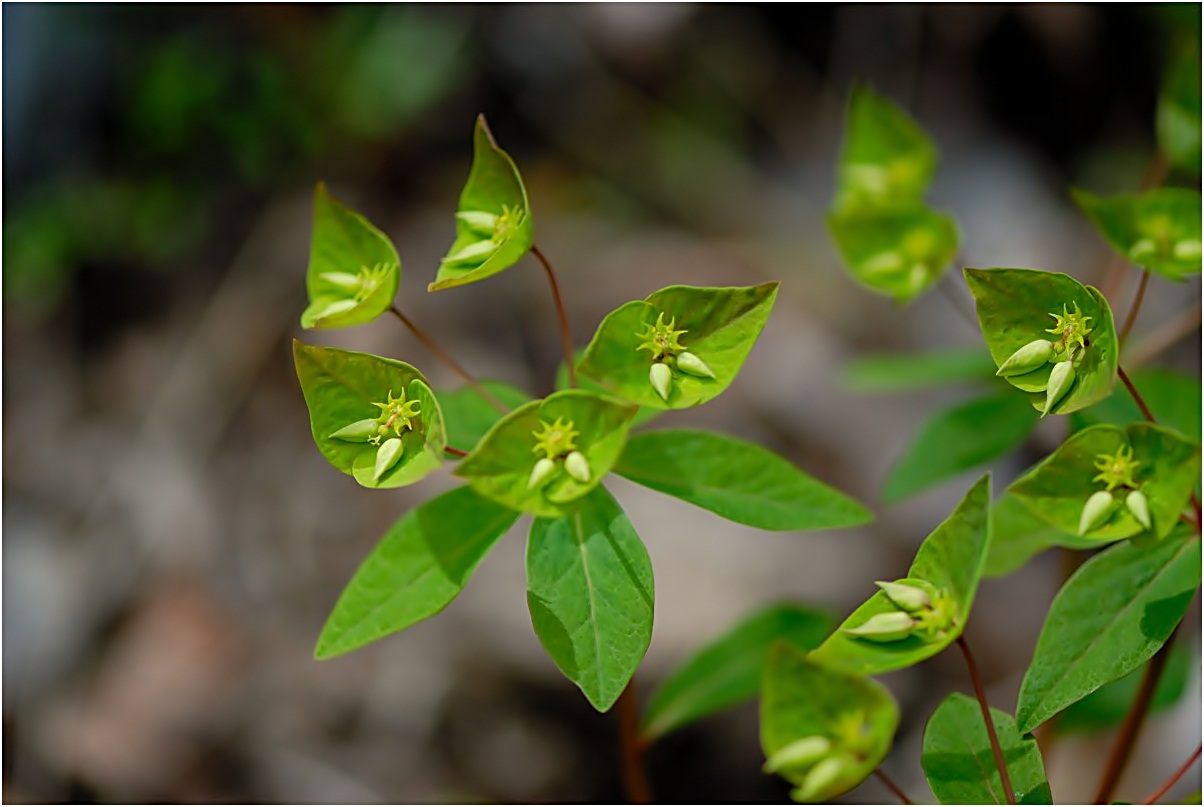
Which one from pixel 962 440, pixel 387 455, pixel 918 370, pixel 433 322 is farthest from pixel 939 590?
pixel 433 322

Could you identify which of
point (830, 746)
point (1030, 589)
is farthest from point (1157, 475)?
point (1030, 589)

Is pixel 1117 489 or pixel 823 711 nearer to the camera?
pixel 823 711

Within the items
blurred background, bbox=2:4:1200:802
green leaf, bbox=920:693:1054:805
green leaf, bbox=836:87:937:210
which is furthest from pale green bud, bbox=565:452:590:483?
blurred background, bbox=2:4:1200:802

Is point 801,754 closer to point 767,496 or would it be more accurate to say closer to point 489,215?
point 767,496

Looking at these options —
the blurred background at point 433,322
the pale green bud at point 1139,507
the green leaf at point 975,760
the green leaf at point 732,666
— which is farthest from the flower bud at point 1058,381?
the blurred background at point 433,322

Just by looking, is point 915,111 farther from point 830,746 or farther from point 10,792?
point 10,792

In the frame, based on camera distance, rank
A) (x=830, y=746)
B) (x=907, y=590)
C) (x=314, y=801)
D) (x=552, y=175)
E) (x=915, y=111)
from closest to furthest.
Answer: (x=830, y=746), (x=907, y=590), (x=314, y=801), (x=915, y=111), (x=552, y=175)

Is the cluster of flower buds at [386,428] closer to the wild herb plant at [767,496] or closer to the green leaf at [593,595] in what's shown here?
the wild herb plant at [767,496]

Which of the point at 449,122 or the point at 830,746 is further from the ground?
the point at 830,746
